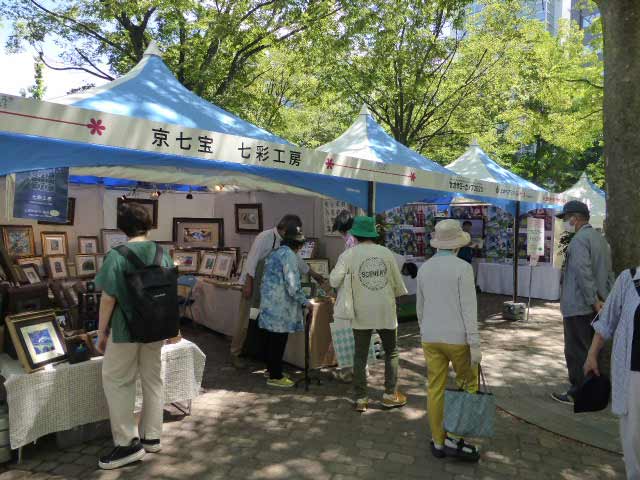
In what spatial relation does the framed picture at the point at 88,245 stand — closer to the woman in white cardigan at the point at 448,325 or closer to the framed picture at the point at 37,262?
the framed picture at the point at 37,262

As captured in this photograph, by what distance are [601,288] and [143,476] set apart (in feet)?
12.5

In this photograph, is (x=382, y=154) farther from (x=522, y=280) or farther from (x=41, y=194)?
Result: (x=522, y=280)

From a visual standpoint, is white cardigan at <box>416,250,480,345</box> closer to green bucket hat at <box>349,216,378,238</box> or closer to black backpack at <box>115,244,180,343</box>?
green bucket hat at <box>349,216,378,238</box>

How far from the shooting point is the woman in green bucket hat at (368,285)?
3775 millimetres

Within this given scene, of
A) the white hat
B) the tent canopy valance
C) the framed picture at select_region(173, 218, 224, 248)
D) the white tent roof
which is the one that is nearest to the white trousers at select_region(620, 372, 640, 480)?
the white hat

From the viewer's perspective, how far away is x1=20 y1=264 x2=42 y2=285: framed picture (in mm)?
5688

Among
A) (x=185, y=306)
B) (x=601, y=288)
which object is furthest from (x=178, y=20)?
(x=601, y=288)

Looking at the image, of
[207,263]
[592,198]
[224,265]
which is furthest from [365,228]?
[592,198]

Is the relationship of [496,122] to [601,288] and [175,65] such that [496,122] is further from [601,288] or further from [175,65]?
[601,288]

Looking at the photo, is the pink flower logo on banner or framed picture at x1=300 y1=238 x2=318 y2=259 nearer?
the pink flower logo on banner

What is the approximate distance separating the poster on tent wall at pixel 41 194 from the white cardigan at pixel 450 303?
10.6 ft

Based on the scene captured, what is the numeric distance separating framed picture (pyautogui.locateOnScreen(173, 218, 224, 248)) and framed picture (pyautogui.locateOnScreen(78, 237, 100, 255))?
1.23m

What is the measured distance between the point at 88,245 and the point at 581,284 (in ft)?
20.1

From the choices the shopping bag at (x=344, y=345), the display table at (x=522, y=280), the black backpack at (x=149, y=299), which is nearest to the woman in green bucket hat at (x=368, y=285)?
the shopping bag at (x=344, y=345)
